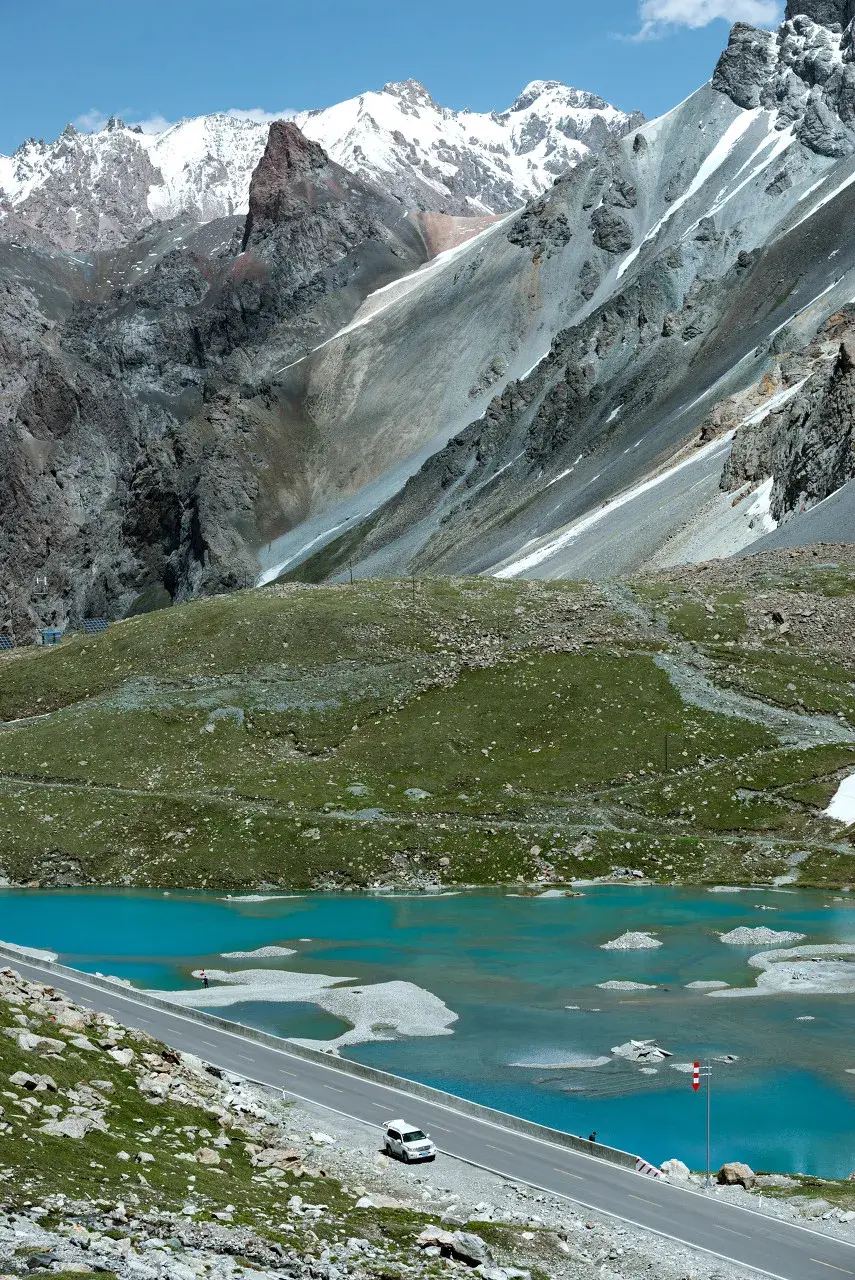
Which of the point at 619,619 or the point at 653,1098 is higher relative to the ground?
the point at 619,619

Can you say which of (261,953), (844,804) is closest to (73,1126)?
(261,953)

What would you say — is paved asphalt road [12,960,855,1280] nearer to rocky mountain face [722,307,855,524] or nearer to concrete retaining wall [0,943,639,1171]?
concrete retaining wall [0,943,639,1171]

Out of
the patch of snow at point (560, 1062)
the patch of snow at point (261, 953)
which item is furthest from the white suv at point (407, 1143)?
the patch of snow at point (261, 953)

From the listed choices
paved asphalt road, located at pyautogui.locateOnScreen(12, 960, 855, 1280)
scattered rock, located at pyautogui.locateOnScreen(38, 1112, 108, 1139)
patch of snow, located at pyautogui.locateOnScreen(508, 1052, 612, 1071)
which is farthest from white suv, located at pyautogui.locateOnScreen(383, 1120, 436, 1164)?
patch of snow, located at pyautogui.locateOnScreen(508, 1052, 612, 1071)

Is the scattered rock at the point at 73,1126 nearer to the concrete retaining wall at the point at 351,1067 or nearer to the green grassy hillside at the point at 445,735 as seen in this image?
the concrete retaining wall at the point at 351,1067

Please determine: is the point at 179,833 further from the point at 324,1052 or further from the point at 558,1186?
the point at 558,1186

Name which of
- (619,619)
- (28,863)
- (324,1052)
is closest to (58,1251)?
(324,1052)
